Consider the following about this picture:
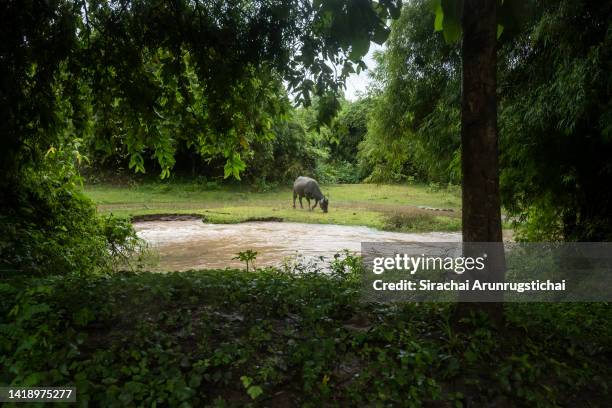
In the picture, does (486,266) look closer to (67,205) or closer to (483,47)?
(483,47)

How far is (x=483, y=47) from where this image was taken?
9.43ft

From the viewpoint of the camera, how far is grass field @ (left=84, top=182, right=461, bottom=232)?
13.4 metres

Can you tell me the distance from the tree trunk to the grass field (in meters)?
8.97

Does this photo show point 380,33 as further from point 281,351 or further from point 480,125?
point 281,351

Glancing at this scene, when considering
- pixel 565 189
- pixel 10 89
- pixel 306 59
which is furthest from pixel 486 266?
pixel 10 89

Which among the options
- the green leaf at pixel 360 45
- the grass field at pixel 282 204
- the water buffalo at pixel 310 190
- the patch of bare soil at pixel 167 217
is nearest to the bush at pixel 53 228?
the green leaf at pixel 360 45

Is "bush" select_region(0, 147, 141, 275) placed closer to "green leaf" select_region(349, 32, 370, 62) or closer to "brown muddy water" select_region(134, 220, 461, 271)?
"brown muddy water" select_region(134, 220, 461, 271)

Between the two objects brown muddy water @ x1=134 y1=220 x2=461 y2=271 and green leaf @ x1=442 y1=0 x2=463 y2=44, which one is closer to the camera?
green leaf @ x1=442 y1=0 x2=463 y2=44

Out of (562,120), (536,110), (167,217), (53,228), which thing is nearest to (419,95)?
(536,110)

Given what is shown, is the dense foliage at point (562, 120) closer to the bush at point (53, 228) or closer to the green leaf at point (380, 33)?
the green leaf at point (380, 33)

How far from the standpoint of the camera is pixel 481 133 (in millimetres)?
2908

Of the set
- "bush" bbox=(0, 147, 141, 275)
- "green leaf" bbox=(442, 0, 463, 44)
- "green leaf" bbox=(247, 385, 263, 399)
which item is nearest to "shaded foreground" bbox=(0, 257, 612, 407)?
"green leaf" bbox=(247, 385, 263, 399)

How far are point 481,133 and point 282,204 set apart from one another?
1526cm

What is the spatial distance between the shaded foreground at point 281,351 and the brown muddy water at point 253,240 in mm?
4396
